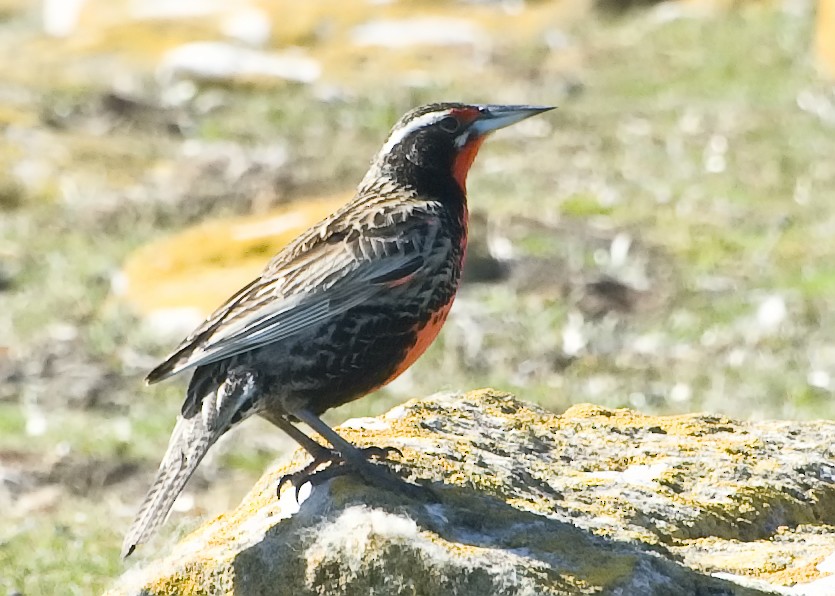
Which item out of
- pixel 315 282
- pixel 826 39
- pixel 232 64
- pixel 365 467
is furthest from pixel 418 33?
pixel 365 467

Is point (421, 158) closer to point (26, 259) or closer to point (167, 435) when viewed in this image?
point (167, 435)

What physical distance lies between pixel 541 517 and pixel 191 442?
108 cm

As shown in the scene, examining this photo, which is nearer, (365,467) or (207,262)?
(365,467)

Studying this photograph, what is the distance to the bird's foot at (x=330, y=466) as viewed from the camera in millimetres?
4906

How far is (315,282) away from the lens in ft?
17.6

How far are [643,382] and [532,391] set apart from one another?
77cm

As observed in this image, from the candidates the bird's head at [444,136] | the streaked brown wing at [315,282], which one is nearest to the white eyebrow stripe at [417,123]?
the bird's head at [444,136]

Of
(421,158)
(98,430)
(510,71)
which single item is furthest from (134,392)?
(510,71)

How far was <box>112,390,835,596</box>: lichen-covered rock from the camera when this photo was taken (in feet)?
14.6

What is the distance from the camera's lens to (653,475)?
5.31 m

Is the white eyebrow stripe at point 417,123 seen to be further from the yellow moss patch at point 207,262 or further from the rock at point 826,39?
the rock at point 826,39

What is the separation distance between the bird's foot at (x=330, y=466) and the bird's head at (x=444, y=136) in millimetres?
1256

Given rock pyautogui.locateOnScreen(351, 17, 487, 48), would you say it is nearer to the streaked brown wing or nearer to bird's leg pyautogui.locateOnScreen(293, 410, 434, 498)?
the streaked brown wing

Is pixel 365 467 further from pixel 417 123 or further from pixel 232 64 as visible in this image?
pixel 232 64
